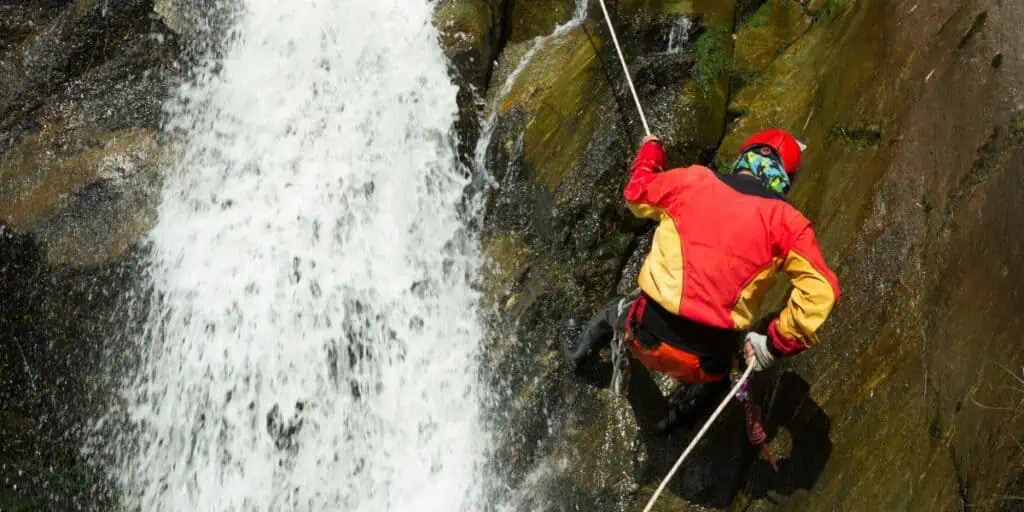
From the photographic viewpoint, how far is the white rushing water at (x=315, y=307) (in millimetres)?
5793

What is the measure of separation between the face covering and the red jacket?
126 millimetres

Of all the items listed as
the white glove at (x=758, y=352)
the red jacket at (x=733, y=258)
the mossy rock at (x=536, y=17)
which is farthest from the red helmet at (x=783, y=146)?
the mossy rock at (x=536, y=17)

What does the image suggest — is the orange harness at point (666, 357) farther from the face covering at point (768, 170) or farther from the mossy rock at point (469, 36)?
the mossy rock at point (469, 36)

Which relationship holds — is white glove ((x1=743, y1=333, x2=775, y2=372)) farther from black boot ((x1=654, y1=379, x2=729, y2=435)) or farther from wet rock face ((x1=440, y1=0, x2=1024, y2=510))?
black boot ((x1=654, y1=379, x2=729, y2=435))

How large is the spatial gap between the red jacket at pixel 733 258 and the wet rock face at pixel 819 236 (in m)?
0.73

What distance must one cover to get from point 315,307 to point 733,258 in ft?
12.9

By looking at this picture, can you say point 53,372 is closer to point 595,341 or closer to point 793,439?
point 595,341

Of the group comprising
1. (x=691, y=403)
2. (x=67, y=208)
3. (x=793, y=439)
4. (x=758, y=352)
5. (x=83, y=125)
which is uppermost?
(x=758, y=352)

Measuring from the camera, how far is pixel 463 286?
20.0 feet

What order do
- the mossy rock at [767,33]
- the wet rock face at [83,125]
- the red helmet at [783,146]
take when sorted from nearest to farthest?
the red helmet at [783,146], the mossy rock at [767,33], the wet rock face at [83,125]

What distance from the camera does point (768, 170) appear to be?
3627 mm

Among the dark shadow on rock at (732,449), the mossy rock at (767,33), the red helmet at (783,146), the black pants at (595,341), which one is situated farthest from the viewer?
the mossy rock at (767,33)

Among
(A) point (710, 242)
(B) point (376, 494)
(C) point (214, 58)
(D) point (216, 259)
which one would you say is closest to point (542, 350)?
(B) point (376, 494)

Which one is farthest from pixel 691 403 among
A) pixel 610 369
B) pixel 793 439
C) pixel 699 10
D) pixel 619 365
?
pixel 699 10
